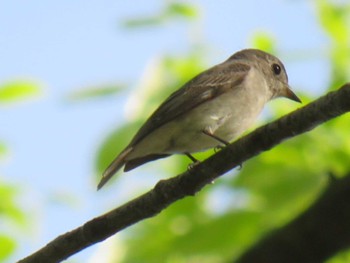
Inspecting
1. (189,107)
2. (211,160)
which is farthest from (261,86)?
(211,160)

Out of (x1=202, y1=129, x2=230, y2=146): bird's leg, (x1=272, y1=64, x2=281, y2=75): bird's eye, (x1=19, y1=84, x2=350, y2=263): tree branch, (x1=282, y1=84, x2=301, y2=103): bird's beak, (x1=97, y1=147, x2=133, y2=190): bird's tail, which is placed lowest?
(x1=272, y1=64, x2=281, y2=75): bird's eye

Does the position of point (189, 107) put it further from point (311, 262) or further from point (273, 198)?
point (311, 262)

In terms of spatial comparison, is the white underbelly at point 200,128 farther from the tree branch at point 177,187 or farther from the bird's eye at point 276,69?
the tree branch at point 177,187

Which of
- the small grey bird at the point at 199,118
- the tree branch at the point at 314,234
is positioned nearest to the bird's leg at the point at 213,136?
the small grey bird at the point at 199,118

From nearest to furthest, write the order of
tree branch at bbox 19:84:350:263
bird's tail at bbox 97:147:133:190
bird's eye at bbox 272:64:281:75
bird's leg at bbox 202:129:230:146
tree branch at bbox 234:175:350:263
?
tree branch at bbox 19:84:350:263 < tree branch at bbox 234:175:350:263 < bird's tail at bbox 97:147:133:190 < bird's leg at bbox 202:129:230:146 < bird's eye at bbox 272:64:281:75

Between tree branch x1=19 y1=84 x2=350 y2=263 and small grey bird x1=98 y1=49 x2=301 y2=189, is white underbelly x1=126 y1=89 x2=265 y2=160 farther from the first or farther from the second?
tree branch x1=19 y1=84 x2=350 y2=263

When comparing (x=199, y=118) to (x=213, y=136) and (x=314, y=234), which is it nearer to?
(x=213, y=136)

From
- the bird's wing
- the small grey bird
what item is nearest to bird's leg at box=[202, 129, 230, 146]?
the small grey bird
